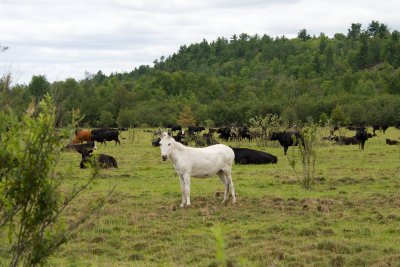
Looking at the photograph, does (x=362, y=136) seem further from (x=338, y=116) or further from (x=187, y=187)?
(x=338, y=116)

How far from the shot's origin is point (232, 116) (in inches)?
3415

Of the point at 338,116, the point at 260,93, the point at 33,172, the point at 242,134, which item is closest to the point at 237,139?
the point at 242,134

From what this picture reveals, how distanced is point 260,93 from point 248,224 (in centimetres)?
10194

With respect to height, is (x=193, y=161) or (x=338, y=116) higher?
(x=193, y=161)

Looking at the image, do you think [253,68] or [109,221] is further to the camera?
[253,68]

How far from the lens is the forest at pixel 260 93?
7650 cm

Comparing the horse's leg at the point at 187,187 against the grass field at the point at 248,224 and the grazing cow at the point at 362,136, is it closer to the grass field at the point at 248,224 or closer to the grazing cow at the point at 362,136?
the grass field at the point at 248,224

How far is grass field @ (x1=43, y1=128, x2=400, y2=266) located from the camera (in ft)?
32.0

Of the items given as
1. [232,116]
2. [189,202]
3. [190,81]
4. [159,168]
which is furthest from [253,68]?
[189,202]

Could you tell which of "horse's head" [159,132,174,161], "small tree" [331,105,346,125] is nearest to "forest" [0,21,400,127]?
"small tree" [331,105,346,125]

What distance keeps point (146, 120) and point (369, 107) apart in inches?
1276

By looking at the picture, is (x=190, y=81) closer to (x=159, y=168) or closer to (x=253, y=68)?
(x=253, y=68)

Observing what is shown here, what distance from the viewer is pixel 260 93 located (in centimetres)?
11344

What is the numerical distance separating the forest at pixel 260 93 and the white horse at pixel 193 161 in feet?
27.7
